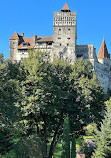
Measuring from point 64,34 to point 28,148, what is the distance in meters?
46.6

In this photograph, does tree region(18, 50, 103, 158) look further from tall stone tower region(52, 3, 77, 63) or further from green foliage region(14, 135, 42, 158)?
tall stone tower region(52, 3, 77, 63)

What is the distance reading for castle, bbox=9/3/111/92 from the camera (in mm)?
59469

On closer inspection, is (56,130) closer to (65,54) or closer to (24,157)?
(24,157)

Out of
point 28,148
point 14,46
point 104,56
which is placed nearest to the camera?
point 28,148

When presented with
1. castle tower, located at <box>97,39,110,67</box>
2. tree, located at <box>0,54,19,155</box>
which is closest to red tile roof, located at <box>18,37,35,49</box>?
castle tower, located at <box>97,39,110,67</box>

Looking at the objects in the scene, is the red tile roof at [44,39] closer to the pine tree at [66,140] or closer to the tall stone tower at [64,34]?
the tall stone tower at [64,34]

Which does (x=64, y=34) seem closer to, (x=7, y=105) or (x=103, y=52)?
(x=103, y=52)

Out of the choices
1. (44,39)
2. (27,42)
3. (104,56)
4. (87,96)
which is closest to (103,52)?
(104,56)

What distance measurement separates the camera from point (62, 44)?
59.8 m

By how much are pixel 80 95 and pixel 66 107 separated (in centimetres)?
222

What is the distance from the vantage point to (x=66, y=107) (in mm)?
23578

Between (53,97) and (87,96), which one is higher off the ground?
(87,96)

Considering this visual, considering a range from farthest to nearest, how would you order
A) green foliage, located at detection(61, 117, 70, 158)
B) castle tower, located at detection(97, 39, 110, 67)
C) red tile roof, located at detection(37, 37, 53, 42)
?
castle tower, located at detection(97, 39, 110, 67) → red tile roof, located at detection(37, 37, 53, 42) → green foliage, located at detection(61, 117, 70, 158)

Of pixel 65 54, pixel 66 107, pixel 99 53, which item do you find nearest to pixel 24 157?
pixel 66 107
